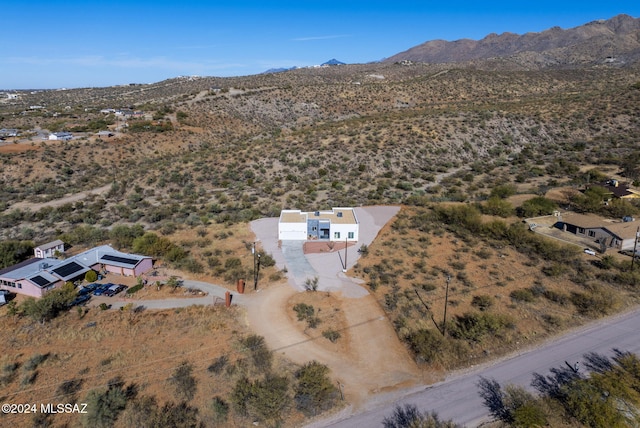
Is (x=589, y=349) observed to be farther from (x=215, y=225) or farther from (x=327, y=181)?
(x=327, y=181)

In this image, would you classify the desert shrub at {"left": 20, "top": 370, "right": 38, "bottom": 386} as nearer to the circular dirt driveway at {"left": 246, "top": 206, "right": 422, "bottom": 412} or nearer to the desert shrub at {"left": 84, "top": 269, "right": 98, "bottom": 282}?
the desert shrub at {"left": 84, "top": 269, "right": 98, "bottom": 282}

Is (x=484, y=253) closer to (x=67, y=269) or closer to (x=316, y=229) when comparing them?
(x=316, y=229)

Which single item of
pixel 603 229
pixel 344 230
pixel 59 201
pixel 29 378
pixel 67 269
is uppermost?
pixel 67 269

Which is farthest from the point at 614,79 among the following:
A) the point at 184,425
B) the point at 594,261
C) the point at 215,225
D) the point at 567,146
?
the point at 184,425

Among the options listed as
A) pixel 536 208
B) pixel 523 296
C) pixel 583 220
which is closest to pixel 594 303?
pixel 523 296

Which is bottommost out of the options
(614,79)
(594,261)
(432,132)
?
(594,261)

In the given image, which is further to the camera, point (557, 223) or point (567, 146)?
point (567, 146)

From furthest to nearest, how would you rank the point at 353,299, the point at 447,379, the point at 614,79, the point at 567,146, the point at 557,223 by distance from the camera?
the point at 614,79 → the point at 567,146 → the point at 557,223 → the point at 353,299 → the point at 447,379
